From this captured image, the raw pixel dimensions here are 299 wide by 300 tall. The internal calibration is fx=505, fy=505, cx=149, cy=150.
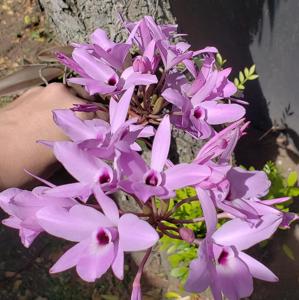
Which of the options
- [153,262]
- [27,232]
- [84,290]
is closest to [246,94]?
[153,262]

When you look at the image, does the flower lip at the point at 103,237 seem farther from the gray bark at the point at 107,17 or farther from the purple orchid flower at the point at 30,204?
the gray bark at the point at 107,17

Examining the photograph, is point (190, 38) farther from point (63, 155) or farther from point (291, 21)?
point (63, 155)

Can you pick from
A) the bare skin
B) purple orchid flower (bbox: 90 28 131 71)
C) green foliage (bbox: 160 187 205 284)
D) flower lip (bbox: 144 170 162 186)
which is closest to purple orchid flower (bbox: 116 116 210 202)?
flower lip (bbox: 144 170 162 186)

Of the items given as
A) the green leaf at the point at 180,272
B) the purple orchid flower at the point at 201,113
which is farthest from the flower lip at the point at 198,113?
the green leaf at the point at 180,272

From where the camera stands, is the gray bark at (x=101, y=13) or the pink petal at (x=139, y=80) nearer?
the pink petal at (x=139, y=80)

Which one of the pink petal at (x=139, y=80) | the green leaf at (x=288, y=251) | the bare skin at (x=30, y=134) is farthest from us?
the green leaf at (x=288, y=251)

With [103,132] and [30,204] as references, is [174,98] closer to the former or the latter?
[103,132]

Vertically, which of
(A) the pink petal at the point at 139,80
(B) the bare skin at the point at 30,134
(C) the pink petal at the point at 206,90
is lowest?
(B) the bare skin at the point at 30,134
